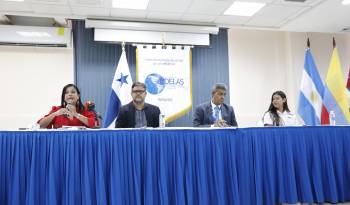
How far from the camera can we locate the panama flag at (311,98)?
4.01 m

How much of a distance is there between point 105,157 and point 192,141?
623 mm

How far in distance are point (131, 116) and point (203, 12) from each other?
2314mm

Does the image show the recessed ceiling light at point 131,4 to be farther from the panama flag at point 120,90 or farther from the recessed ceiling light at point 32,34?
the recessed ceiling light at point 32,34

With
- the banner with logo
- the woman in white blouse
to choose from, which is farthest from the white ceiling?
the woman in white blouse

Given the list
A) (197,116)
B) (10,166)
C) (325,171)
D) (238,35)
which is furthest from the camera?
(238,35)

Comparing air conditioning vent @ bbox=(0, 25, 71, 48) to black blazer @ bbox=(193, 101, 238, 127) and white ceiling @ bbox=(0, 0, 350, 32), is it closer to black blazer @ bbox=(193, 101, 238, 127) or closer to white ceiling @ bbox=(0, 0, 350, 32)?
white ceiling @ bbox=(0, 0, 350, 32)

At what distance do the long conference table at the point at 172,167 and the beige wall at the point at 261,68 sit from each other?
9.99ft

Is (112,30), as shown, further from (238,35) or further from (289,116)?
(289,116)

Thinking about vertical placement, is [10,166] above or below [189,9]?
below

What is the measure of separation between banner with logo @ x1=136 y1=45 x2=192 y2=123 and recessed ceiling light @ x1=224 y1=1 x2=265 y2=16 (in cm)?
105

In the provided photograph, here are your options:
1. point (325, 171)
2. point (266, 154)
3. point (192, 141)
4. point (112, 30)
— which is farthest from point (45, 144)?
point (112, 30)

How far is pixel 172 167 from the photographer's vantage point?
2.18m

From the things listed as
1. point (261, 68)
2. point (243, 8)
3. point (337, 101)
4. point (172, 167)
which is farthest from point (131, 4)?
point (337, 101)

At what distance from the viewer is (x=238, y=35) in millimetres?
5609
